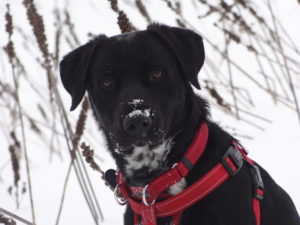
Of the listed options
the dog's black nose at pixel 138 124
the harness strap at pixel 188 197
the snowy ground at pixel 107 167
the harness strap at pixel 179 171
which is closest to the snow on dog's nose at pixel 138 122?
the dog's black nose at pixel 138 124

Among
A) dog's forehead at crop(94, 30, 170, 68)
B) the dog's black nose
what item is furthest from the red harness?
dog's forehead at crop(94, 30, 170, 68)

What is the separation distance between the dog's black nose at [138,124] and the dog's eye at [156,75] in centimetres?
38

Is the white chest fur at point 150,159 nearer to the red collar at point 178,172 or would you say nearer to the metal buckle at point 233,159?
the red collar at point 178,172

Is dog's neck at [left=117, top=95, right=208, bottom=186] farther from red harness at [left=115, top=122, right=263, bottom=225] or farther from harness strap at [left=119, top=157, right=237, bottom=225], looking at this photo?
harness strap at [left=119, top=157, right=237, bottom=225]

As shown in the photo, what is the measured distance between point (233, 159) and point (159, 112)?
0.47 metres

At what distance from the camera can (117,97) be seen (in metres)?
2.84

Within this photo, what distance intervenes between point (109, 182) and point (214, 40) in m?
Answer: 7.35

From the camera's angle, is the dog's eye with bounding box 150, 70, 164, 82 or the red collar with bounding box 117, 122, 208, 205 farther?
the dog's eye with bounding box 150, 70, 164, 82

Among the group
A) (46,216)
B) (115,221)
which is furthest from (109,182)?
(46,216)

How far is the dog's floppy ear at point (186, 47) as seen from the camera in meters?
2.82

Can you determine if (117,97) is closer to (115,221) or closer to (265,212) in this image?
(265,212)

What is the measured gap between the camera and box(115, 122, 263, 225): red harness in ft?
8.25

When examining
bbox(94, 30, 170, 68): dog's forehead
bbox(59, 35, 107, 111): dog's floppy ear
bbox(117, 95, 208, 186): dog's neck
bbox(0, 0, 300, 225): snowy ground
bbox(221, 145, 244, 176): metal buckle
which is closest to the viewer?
bbox(221, 145, 244, 176): metal buckle

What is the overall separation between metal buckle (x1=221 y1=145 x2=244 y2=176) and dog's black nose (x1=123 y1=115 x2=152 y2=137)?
0.45 metres
